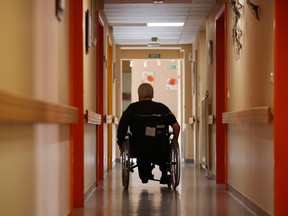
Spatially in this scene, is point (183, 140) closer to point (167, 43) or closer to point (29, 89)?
point (167, 43)

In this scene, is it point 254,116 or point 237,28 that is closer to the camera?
point 254,116

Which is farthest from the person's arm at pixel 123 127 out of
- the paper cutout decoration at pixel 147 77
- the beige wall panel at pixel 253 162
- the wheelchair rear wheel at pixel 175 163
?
the paper cutout decoration at pixel 147 77

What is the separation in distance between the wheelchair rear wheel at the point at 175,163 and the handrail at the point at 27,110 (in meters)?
2.65

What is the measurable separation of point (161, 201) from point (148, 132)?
110 centimetres

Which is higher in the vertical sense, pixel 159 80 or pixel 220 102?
pixel 159 80

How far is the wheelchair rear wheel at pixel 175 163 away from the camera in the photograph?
608cm

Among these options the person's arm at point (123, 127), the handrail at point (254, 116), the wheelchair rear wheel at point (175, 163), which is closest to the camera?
the handrail at point (254, 116)

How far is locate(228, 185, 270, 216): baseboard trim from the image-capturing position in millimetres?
4356

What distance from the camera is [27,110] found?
242cm

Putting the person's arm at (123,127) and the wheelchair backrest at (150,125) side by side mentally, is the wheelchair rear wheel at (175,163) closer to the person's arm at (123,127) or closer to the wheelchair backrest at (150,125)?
the wheelchair backrest at (150,125)

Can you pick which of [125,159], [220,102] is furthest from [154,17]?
[125,159]

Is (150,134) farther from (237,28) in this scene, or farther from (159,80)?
(159,80)

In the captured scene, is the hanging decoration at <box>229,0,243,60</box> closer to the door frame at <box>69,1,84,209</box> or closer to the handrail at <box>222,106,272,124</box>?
the handrail at <box>222,106,272,124</box>

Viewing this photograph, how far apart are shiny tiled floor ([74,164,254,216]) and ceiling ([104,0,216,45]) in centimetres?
258
